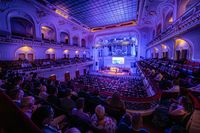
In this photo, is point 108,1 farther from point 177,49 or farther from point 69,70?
point 69,70

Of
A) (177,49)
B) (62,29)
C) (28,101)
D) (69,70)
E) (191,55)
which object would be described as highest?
(62,29)

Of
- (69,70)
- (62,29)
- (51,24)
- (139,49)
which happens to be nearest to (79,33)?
(62,29)

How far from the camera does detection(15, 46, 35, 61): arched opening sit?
11.4 meters

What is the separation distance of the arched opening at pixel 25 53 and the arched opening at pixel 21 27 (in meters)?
2.26

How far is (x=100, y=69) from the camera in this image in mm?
28719

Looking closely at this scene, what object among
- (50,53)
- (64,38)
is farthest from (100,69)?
(50,53)

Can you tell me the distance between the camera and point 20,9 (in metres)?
10.9

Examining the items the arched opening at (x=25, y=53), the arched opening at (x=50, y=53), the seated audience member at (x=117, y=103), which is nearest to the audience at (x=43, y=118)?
the seated audience member at (x=117, y=103)

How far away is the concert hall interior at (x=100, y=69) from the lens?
187 cm

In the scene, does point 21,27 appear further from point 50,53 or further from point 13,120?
point 13,120

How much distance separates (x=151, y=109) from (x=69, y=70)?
51.3 feet

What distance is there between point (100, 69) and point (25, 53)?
1913 centimetres

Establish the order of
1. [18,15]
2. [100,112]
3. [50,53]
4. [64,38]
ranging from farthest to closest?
[64,38], [50,53], [18,15], [100,112]

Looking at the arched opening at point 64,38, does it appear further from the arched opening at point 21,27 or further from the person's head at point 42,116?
the person's head at point 42,116
